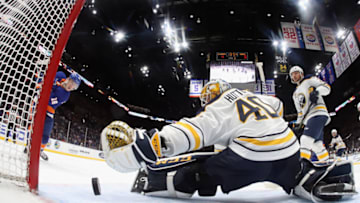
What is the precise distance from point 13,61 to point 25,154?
0.38 meters

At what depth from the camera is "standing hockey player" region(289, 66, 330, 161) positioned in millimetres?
2465

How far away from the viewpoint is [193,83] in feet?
32.5

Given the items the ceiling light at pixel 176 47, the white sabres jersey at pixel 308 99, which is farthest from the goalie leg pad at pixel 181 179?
the ceiling light at pixel 176 47

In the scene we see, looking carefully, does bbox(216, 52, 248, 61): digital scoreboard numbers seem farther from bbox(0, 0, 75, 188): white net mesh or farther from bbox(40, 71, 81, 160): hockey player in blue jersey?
bbox(0, 0, 75, 188): white net mesh

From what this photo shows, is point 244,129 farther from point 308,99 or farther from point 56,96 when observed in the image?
point 56,96

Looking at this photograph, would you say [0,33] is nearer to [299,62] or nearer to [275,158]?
[275,158]

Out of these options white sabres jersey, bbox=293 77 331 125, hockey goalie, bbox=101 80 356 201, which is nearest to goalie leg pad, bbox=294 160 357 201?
hockey goalie, bbox=101 80 356 201

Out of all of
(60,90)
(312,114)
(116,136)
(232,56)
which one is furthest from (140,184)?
(232,56)

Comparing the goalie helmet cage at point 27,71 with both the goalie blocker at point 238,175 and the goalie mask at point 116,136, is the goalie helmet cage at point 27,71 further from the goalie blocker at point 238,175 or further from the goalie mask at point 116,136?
the goalie blocker at point 238,175

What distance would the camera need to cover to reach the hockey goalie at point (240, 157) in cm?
105

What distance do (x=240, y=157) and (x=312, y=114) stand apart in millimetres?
1884

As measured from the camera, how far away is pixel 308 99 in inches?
107

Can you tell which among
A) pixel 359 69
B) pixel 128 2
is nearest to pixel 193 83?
pixel 128 2

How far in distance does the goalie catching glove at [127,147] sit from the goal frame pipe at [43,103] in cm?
21
